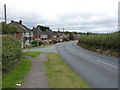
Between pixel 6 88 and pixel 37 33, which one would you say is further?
pixel 37 33

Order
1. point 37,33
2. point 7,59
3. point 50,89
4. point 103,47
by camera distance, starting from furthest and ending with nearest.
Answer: point 37,33 < point 103,47 < point 7,59 < point 50,89

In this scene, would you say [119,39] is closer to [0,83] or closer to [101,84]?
[101,84]

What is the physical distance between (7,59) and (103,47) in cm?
2155

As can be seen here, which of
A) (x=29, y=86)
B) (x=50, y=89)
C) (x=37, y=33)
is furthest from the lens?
(x=37, y=33)

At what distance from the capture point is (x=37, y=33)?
79562 millimetres

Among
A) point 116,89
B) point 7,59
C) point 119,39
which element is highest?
point 119,39

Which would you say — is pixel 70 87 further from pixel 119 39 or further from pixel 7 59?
pixel 119 39

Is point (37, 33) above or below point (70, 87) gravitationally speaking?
above

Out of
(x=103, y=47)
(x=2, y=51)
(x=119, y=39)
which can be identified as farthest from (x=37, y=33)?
(x=2, y=51)

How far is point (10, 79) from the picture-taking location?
775cm

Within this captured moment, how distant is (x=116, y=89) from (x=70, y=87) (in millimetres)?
2152

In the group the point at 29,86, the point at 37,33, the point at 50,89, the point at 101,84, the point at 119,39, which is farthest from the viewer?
the point at 37,33

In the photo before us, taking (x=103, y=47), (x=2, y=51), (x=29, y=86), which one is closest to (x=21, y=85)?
(x=29, y=86)

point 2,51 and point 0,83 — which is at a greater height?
point 2,51
